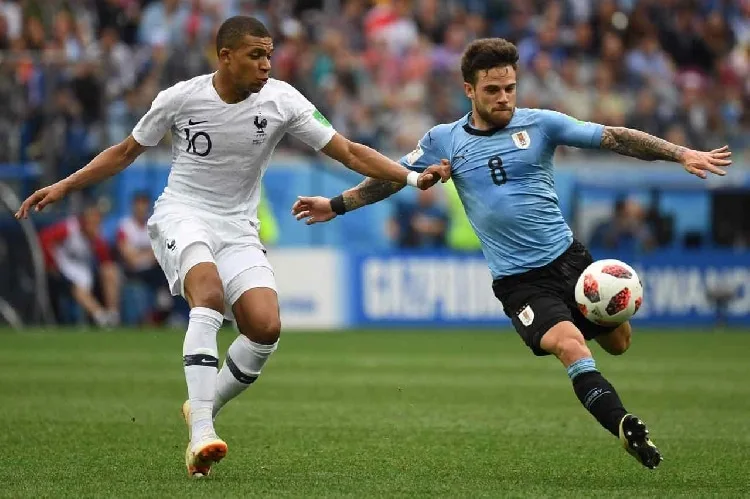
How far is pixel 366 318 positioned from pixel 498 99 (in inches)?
512

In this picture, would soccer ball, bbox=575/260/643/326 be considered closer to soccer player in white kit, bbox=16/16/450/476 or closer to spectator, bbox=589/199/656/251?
soccer player in white kit, bbox=16/16/450/476

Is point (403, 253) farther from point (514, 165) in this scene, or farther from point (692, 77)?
point (514, 165)

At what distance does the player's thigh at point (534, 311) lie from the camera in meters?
7.72

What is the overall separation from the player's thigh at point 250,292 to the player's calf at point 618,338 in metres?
1.95

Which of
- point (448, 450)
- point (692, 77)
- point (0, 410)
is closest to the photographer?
point (448, 450)

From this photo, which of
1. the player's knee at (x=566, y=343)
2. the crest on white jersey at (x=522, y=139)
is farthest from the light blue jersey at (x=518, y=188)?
the player's knee at (x=566, y=343)

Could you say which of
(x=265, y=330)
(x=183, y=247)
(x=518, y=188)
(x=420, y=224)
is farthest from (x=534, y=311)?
(x=420, y=224)

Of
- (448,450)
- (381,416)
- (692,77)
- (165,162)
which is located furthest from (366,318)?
(448,450)

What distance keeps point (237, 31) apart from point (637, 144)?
7.40 feet

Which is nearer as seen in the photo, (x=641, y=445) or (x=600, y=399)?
(x=641, y=445)

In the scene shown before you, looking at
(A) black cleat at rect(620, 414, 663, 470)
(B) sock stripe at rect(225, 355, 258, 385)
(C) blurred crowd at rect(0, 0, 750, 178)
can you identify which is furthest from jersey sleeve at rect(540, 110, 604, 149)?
(C) blurred crowd at rect(0, 0, 750, 178)

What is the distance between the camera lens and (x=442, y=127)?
8445 millimetres

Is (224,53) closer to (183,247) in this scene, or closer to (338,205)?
(183,247)

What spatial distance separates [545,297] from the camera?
7.88m
